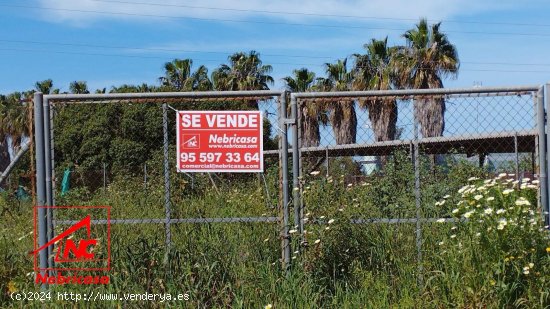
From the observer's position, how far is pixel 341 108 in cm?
3497

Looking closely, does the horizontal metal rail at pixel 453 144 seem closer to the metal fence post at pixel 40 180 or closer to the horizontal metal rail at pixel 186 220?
the horizontal metal rail at pixel 186 220

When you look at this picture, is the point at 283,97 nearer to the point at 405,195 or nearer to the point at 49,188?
the point at 405,195

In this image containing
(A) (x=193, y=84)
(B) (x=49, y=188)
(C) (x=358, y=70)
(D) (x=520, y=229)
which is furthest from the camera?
(A) (x=193, y=84)

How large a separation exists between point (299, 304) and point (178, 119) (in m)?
1.95

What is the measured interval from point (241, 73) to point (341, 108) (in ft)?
27.4

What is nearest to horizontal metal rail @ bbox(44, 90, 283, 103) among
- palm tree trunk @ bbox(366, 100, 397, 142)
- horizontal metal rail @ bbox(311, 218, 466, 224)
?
horizontal metal rail @ bbox(311, 218, 466, 224)

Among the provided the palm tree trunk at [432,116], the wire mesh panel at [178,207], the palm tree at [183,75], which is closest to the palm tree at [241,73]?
the palm tree at [183,75]

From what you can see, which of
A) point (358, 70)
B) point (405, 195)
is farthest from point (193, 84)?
point (405, 195)

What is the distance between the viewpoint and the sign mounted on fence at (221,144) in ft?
20.3

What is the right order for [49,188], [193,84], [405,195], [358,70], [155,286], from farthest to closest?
[193,84], [358,70], [405,195], [49,188], [155,286]

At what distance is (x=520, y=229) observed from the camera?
532cm

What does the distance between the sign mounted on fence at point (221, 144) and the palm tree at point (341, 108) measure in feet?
90.5

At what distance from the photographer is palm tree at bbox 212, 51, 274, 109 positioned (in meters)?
40.3

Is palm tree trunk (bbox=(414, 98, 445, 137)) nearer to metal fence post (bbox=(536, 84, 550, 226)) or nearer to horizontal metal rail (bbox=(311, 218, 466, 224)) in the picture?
metal fence post (bbox=(536, 84, 550, 226))
